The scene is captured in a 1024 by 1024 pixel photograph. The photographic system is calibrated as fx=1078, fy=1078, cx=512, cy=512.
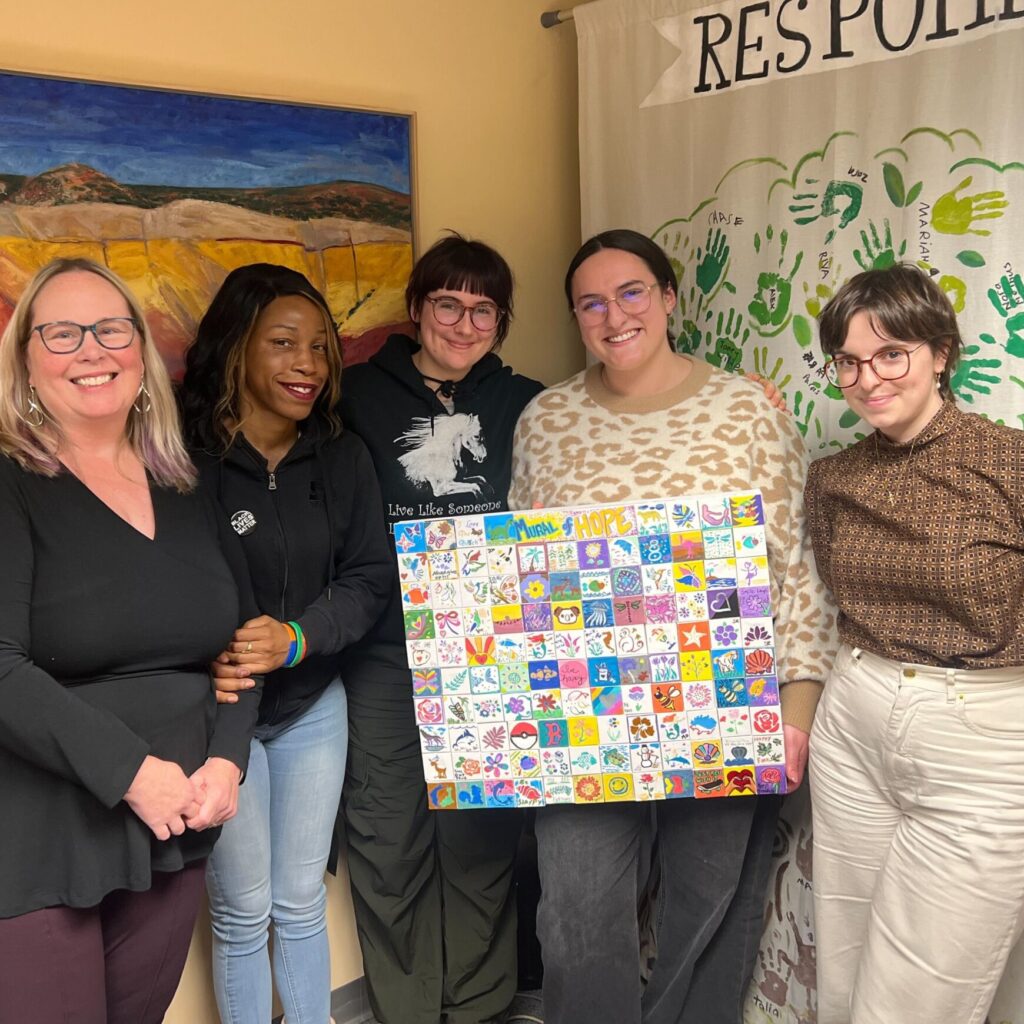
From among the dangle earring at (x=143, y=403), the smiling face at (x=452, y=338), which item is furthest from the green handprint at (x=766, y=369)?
the dangle earring at (x=143, y=403)

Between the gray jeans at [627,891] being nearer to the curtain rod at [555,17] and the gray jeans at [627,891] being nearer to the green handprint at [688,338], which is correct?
the green handprint at [688,338]

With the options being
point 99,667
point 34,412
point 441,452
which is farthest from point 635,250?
point 99,667

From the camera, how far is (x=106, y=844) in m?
1.56

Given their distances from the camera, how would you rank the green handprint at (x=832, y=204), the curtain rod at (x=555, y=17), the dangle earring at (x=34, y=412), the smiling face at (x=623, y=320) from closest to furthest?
the dangle earring at (x=34, y=412) → the smiling face at (x=623, y=320) → the green handprint at (x=832, y=204) → the curtain rod at (x=555, y=17)

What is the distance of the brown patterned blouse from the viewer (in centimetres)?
169

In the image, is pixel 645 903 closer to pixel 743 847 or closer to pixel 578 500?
pixel 743 847

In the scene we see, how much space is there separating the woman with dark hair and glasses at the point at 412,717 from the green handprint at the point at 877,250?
2.43 ft

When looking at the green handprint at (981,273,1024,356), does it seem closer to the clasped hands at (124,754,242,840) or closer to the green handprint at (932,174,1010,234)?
the green handprint at (932,174,1010,234)

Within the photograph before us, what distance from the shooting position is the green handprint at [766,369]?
2408 mm

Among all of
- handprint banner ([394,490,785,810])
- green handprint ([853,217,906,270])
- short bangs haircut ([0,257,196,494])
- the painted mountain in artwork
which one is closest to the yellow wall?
the painted mountain in artwork

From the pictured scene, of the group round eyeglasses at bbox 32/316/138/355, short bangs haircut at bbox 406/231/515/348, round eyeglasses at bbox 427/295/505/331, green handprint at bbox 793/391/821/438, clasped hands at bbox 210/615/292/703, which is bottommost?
clasped hands at bbox 210/615/292/703

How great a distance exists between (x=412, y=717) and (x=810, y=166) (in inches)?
57.7

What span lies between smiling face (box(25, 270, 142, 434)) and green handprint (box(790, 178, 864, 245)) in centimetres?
144

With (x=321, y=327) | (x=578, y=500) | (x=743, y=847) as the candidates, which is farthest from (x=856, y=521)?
(x=321, y=327)
